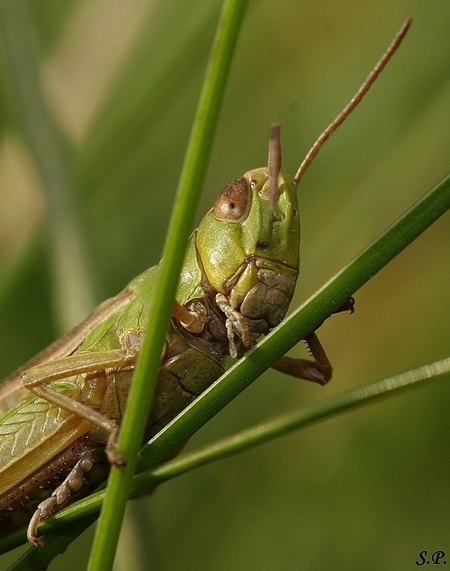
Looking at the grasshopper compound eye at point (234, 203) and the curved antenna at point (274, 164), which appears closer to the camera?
the curved antenna at point (274, 164)

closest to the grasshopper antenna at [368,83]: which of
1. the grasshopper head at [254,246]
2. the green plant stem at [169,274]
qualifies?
the grasshopper head at [254,246]

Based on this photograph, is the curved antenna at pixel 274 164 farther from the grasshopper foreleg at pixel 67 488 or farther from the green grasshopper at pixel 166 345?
the grasshopper foreleg at pixel 67 488

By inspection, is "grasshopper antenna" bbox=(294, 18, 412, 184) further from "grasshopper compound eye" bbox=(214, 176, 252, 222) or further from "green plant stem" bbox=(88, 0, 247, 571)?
"green plant stem" bbox=(88, 0, 247, 571)

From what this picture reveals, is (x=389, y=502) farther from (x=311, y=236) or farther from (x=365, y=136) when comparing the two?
(x=365, y=136)

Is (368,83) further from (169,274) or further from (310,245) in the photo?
(310,245)

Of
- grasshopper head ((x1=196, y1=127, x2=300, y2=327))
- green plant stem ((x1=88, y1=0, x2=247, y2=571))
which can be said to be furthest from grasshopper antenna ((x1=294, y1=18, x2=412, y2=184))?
green plant stem ((x1=88, y1=0, x2=247, y2=571))

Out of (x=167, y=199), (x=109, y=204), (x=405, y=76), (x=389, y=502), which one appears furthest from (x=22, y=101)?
(x=389, y=502)

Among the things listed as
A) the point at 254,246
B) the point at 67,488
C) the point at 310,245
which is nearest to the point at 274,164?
the point at 254,246
